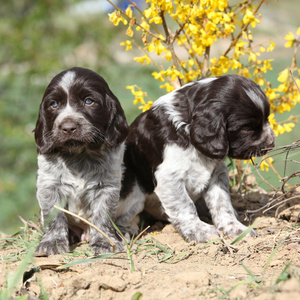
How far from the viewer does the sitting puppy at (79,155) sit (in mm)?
3932

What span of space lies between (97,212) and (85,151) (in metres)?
0.58

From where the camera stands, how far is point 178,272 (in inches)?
124

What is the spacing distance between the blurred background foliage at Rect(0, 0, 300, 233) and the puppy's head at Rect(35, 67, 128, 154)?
648 centimetres

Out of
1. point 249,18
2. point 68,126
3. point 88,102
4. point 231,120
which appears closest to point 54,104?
point 88,102

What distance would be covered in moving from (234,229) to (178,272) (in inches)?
53.4

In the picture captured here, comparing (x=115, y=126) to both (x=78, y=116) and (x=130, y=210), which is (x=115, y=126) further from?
(x=130, y=210)

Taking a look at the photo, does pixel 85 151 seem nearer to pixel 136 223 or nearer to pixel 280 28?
pixel 136 223

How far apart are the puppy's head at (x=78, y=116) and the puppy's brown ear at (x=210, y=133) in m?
0.67

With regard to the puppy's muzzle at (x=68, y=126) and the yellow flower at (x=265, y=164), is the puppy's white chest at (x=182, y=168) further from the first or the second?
the yellow flower at (x=265, y=164)

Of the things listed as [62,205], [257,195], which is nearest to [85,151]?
[62,205]

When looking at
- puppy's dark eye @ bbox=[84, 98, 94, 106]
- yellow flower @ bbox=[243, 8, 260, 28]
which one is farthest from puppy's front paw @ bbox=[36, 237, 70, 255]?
yellow flower @ bbox=[243, 8, 260, 28]

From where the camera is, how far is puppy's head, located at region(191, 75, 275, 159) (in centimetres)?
413

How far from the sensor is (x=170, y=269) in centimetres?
333

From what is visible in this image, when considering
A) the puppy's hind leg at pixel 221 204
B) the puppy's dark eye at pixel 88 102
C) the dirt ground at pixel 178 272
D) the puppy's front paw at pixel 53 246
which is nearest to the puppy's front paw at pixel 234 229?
the puppy's hind leg at pixel 221 204
